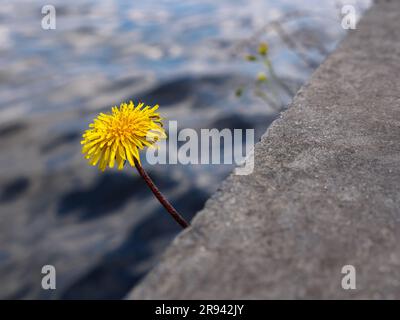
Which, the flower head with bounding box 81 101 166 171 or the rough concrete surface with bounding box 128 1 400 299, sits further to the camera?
the flower head with bounding box 81 101 166 171

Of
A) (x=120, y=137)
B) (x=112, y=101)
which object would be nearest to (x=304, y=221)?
(x=120, y=137)

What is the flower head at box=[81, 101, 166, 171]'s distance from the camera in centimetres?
117

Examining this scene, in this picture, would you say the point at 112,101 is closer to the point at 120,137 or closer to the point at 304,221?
the point at 120,137

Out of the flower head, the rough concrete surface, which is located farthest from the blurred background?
the flower head

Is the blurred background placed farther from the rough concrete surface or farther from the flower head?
the flower head

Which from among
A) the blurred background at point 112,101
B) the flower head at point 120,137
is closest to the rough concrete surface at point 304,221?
the flower head at point 120,137

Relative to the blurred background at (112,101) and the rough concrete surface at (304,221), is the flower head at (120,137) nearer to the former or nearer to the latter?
the rough concrete surface at (304,221)

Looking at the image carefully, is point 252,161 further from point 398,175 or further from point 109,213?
point 109,213

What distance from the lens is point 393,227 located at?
926 millimetres

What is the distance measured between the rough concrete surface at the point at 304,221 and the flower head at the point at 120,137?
0.91 feet

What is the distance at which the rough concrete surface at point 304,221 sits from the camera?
82cm

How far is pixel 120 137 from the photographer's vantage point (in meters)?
1.18

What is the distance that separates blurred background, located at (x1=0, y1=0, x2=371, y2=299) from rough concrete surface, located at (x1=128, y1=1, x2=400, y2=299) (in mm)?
759

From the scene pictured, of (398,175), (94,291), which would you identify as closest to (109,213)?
(94,291)
